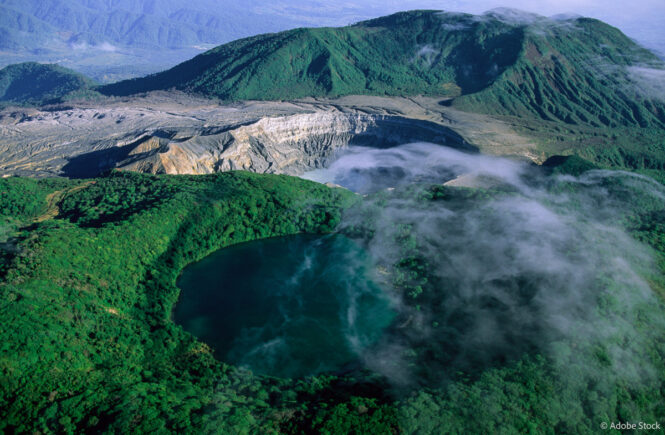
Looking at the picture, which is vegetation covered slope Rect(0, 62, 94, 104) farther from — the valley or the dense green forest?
the dense green forest

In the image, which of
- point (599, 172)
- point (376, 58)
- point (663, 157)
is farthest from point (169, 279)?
point (376, 58)

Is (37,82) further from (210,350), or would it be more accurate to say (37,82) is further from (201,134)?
(210,350)

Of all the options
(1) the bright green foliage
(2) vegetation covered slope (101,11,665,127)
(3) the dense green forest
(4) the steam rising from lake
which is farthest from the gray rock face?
(4) the steam rising from lake

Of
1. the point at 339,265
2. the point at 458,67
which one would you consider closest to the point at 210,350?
the point at 339,265

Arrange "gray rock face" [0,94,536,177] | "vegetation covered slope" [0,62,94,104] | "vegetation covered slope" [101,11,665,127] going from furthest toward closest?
"vegetation covered slope" [0,62,94,104] → "vegetation covered slope" [101,11,665,127] → "gray rock face" [0,94,536,177]

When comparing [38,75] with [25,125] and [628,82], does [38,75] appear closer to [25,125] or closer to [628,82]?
[25,125]
